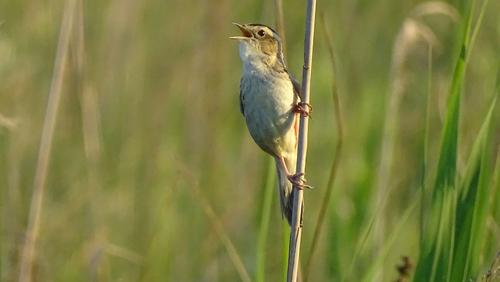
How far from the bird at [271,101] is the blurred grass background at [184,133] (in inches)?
25.5

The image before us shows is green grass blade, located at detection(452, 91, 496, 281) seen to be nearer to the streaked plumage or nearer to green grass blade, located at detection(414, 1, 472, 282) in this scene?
green grass blade, located at detection(414, 1, 472, 282)

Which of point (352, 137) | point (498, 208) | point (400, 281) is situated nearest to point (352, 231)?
point (498, 208)

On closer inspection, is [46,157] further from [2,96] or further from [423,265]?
[423,265]

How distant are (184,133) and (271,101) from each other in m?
2.17

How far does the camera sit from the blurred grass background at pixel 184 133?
412cm

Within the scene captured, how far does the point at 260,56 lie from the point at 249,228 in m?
1.66

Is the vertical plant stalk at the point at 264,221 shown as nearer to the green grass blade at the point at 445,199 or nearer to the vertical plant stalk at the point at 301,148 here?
the vertical plant stalk at the point at 301,148

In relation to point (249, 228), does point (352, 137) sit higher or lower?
higher

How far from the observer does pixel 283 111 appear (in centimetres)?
301

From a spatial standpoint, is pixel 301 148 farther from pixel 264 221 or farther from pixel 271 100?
pixel 271 100

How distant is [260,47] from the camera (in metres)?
3.20

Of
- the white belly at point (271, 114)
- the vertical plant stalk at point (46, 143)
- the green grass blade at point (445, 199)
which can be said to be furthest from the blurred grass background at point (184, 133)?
the green grass blade at point (445, 199)

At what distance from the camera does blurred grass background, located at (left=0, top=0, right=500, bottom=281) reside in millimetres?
4117

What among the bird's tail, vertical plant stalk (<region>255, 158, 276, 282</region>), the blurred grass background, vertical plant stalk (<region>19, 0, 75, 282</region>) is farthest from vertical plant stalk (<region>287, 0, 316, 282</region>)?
vertical plant stalk (<region>19, 0, 75, 282</region>)
